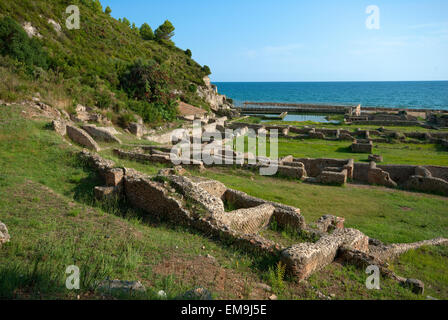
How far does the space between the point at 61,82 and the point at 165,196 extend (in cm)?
2041

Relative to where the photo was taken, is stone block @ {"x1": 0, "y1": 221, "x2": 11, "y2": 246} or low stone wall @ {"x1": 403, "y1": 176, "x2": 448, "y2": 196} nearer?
A: stone block @ {"x1": 0, "y1": 221, "x2": 11, "y2": 246}

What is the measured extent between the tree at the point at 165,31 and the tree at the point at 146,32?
165 centimetres

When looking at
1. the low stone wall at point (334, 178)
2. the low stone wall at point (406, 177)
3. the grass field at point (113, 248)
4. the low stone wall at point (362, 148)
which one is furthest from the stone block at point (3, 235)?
the low stone wall at point (362, 148)

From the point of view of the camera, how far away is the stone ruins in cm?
719

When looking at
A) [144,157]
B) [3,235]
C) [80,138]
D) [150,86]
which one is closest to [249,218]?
[3,235]

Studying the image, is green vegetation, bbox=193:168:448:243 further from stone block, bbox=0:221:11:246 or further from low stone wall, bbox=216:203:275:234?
stone block, bbox=0:221:11:246

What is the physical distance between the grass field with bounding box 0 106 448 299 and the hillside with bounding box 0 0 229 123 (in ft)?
33.1

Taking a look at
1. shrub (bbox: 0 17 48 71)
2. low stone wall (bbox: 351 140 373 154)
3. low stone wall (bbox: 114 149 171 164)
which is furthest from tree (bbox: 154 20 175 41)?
low stone wall (bbox: 114 149 171 164)

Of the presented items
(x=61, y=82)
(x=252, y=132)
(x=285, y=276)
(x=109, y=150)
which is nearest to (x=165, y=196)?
(x=285, y=276)

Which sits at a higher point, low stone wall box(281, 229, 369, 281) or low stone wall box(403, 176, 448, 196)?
low stone wall box(281, 229, 369, 281)

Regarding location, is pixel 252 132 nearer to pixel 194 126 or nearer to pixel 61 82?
pixel 194 126

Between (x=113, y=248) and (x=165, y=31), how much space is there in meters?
89.7

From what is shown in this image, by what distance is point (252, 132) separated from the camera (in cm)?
3572

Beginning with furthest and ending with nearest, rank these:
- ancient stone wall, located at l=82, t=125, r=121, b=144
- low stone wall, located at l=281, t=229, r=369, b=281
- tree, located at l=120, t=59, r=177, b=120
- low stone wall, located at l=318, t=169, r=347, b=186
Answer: tree, located at l=120, t=59, r=177, b=120, ancient stone wall, located at l=82, t=125, r=121, b=144, low stone wall, located at l=318, t=169, r=347, b=186, low stone wall, located at l=281, t=229, r=369, b=281
